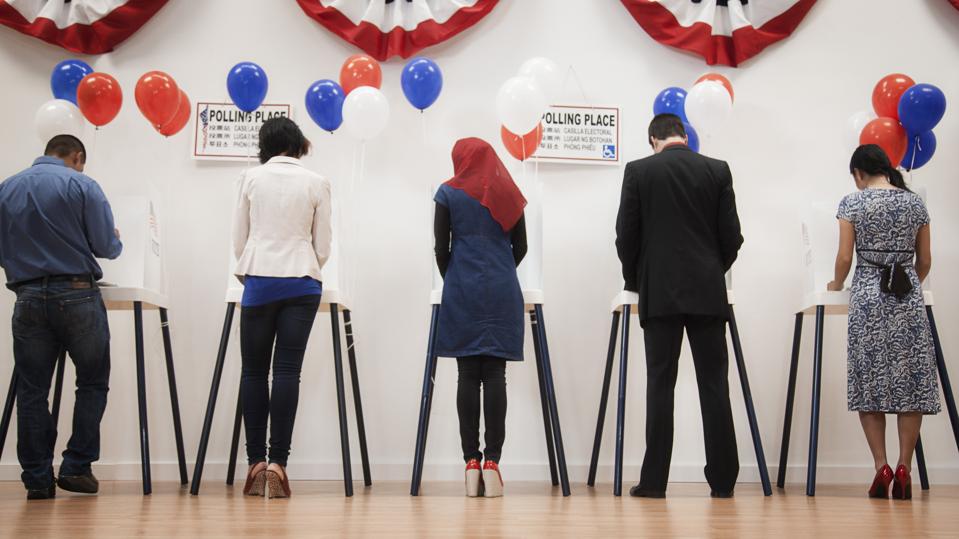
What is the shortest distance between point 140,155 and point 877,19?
3.66 m

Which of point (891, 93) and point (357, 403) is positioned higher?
point (891, 93)

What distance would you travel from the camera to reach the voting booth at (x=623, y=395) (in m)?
3.33

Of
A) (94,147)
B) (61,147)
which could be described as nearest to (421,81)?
(61,147)

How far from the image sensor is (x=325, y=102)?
3.75m

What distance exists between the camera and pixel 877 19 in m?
4.38

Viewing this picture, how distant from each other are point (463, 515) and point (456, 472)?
5.76 ft

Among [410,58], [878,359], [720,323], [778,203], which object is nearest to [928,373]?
[878,359]

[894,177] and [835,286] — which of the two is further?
[835,286]

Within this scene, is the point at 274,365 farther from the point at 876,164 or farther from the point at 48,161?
the point at 876,164

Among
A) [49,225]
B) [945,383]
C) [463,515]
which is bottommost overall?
[463,515]

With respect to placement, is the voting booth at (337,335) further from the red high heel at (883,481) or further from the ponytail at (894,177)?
the ponytail at (894,177)

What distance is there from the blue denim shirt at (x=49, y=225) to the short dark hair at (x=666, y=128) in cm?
201

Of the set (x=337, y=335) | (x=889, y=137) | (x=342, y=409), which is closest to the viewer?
(x=342, y=409)

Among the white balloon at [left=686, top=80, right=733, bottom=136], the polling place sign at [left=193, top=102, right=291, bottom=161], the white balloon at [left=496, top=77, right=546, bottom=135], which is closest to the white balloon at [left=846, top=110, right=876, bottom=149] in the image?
the white balloon at [left=686, top=80, right=733, bottom=136]
